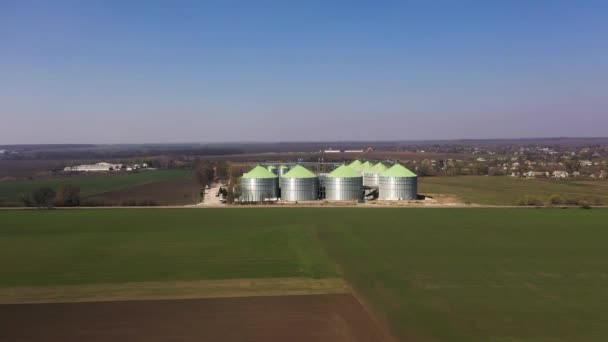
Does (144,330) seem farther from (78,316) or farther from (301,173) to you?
(301,173)

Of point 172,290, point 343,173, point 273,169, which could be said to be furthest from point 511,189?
point 172,290

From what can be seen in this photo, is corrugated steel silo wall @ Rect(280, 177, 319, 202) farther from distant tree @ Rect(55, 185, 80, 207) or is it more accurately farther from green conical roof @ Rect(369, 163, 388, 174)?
distant tree @ Rect(55, 185, 80, 207)

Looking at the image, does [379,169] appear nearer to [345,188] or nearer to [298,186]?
[345,188]

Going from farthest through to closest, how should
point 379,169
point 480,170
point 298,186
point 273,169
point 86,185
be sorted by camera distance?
point 480,170 < point 86,185 < point 273,169 < point 379,169 < point 298,186

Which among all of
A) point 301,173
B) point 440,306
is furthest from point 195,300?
point 301,173

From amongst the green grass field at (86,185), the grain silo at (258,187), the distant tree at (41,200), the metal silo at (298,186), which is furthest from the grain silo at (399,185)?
the green grass field at (86,185)

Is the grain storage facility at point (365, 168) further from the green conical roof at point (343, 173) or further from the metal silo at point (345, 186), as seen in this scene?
the metal silo at point (345, 186)
